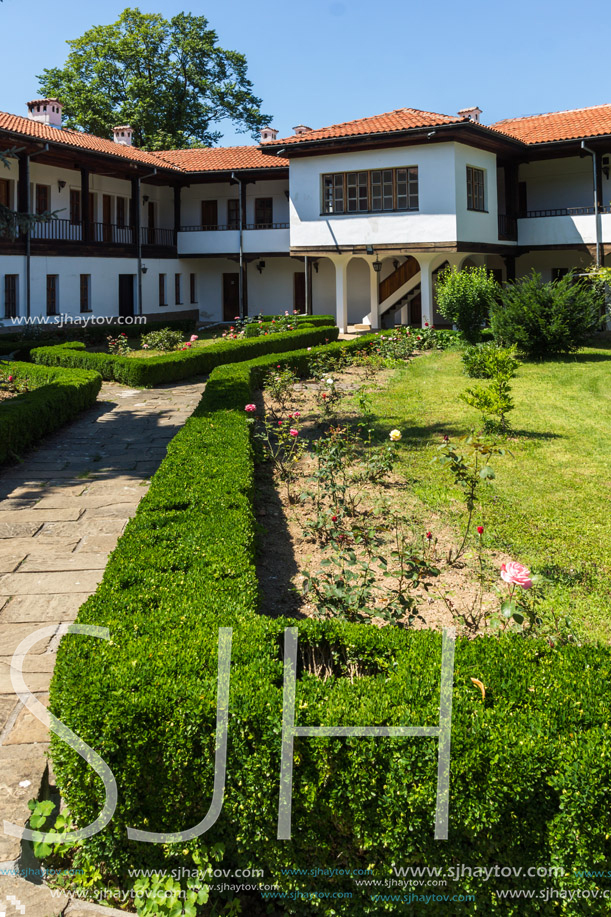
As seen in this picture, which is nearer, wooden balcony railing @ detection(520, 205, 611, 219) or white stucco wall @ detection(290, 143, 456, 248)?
white stucco wall @ detection(290, 143, 456, 248)

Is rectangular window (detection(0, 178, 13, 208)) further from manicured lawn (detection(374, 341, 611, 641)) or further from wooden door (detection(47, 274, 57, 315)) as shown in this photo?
manicured lawn (detection(374, 341, 611, 641))

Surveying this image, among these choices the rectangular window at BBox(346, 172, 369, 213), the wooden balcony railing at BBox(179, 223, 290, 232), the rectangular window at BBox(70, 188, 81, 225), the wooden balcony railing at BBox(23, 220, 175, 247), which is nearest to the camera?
the wooden balcony railing at BBox(23, 220, 175, 247)

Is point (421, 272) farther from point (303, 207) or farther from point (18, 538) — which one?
point (18, 538)

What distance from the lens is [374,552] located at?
6.39 m

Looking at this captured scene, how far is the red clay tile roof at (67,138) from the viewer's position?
69.8 ft

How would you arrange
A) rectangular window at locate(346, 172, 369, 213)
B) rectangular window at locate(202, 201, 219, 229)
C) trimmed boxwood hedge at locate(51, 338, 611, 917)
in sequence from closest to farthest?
trimmed boxwood hedge at locate(51, 338, 611, 917) < rectangular window at locate(346, 172, 369, 213) < rectangular window at locate(202, 201, 219, 229)

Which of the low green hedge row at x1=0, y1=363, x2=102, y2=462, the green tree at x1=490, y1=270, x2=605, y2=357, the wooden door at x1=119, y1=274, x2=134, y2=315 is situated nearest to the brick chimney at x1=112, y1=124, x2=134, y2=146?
the wooden door at x1=119, y1=274, x2=134, y2=315

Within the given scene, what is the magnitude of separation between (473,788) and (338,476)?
5.56m

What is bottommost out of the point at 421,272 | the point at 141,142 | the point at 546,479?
the point at 546,479

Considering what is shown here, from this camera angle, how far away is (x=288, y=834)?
3051 mm

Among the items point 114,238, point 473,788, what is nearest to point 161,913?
point 473,788

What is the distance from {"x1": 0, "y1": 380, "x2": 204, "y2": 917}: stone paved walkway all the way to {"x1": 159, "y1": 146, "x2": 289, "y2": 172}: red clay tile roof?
1608 centimetres

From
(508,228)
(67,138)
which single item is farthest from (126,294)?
(508,228)

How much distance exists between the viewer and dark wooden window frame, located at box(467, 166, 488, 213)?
22.3 meters
